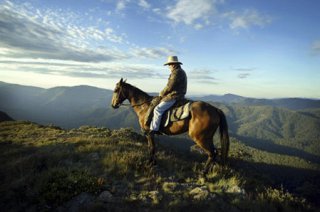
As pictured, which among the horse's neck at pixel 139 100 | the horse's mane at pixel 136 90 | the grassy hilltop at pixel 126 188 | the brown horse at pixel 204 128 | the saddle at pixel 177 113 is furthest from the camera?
the horse's mane at pixel 136 90

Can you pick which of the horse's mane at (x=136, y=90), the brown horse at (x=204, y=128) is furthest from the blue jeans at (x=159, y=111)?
the horse's mane at (x=136, y=90)

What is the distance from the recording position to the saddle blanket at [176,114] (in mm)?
9484

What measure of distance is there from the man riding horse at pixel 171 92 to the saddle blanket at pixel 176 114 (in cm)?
19

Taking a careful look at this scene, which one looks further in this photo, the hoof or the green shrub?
the hoof

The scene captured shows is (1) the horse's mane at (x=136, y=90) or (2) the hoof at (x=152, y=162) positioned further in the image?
(1) the horse's mane at (x=136, y=90)

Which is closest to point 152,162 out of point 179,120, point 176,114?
point 179,120

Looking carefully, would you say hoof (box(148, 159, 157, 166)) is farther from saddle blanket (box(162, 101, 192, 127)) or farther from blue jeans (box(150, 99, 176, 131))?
saddle blanket (box(162, 101, 192, 127))

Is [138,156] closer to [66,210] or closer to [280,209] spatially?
[66,210]

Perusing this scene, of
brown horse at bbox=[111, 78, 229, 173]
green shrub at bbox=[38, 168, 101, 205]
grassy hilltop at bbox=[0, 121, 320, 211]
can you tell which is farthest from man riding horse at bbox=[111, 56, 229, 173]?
green shrub at bbox=[38, 168, 101, 205]

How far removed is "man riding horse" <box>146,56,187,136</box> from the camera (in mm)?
9961

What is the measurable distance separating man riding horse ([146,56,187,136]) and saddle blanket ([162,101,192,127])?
187mm

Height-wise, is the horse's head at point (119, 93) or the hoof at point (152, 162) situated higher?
the horse's head at point (119, 93)

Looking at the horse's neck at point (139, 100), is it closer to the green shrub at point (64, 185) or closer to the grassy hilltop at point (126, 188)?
the grassy hilltop at point (126, 188)

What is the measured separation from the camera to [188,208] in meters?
6.94
